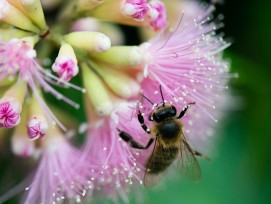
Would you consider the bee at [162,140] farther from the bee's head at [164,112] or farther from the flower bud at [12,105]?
the flower bud at [12,105]

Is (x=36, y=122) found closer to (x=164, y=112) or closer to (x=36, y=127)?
(x=36, y=127)

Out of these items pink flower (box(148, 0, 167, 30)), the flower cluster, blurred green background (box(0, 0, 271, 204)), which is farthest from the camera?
blurred green background (box(0, 0, 271, 204))

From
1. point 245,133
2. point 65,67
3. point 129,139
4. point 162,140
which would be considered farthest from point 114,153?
point 245,133

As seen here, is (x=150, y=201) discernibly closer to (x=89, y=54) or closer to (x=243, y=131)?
(x=243, y=131)

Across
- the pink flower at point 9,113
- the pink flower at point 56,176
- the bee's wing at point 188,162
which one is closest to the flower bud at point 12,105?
the pink flower at point 9,113

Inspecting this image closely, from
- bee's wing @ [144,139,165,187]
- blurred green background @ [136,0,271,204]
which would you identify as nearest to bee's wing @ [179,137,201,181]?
Answer: bee's wing @ [144,139,165,187]

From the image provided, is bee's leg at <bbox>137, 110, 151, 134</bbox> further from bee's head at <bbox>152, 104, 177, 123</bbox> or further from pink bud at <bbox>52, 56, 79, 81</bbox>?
pink bud at <bbox>52, 56, 79, 81</bbox>

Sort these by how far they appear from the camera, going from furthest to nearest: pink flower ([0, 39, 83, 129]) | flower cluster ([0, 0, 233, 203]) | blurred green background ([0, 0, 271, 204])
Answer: blurred green background ([0, 0, 271, 204]) < flower cluster ([0, 0, 233, 203]) < pink flower ([0, 39, 83, 129])
